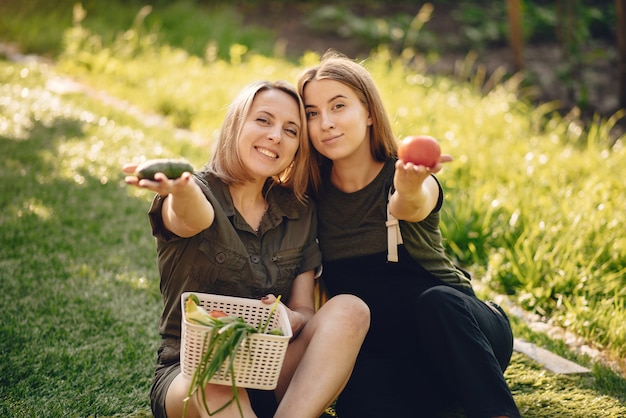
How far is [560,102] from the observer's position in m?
7.50

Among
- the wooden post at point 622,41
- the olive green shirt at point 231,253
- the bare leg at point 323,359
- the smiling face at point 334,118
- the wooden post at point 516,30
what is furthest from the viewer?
the wooden post at point 516,30

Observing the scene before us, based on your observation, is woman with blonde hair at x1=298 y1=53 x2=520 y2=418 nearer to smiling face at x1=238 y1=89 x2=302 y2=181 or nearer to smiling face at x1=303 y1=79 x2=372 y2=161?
Result: smiling face at x1=303 y1=79 x2=372 y2=161

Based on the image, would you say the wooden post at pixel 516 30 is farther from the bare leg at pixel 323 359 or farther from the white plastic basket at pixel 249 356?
the white plastic basket at pixel 249 356

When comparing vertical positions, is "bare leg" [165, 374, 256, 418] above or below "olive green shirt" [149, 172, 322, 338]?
below

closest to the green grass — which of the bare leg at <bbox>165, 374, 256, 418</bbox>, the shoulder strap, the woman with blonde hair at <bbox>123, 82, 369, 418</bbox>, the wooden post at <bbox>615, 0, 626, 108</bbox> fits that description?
the wooden post at <bbox>615, 0, 626, 108</bbox>

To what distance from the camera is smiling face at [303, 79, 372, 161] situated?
2.64 meters

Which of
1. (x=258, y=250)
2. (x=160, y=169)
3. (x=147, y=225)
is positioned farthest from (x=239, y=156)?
(x=147, y=225)

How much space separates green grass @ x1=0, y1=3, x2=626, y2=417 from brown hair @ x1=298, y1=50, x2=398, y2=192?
3.19 ft

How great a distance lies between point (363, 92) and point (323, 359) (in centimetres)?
108

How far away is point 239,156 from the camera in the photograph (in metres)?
2.56

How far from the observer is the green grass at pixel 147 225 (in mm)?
2896

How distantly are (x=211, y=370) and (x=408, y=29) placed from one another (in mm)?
8326

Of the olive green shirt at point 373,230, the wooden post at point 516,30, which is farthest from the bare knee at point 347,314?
the wooden post at point 516,30

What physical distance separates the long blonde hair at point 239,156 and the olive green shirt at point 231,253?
2.1 inches
